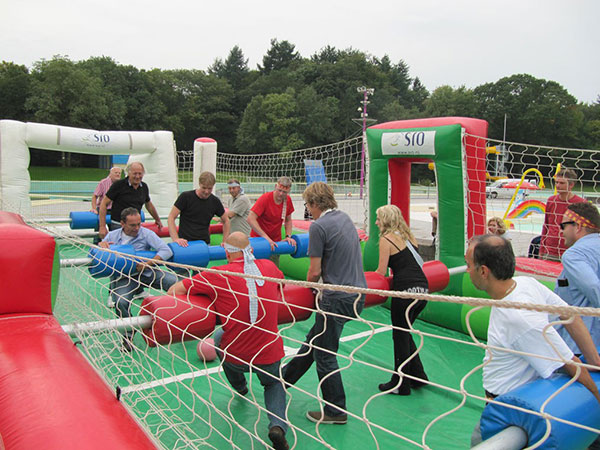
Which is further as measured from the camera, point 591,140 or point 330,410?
point 591,140

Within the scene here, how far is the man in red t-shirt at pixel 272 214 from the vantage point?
5.04 m

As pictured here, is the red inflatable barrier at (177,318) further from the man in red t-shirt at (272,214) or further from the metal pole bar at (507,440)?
the man in red t-shirt at (272,214)

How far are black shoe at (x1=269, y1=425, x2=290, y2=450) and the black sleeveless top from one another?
1336mm

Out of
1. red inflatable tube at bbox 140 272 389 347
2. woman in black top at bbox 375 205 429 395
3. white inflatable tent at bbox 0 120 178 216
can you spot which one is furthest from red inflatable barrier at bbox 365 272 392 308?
white inflatable tent at bbox 0 120 178 216

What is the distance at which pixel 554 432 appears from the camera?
4.16 ft

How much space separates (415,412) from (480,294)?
1860mm

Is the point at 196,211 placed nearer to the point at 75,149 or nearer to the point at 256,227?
the point at 256,227

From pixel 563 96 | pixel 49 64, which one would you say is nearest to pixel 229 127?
pixel 49 64

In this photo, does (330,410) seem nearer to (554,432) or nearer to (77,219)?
(554,432)

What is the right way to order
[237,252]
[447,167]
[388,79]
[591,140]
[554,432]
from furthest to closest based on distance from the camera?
[388,79] → [591,140] → [447,167] → [237,252] → [554,432]

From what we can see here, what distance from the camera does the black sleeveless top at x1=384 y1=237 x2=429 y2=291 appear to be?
11.0ft

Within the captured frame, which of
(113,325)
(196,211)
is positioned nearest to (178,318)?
(113,325)

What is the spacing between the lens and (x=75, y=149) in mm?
7672

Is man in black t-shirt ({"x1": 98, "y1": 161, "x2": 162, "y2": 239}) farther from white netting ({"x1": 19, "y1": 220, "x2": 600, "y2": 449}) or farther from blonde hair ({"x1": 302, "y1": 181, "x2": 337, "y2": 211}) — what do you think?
blonde hair ({"x1": 302, "y1": 181, "x2": 337, "y2": 211})
